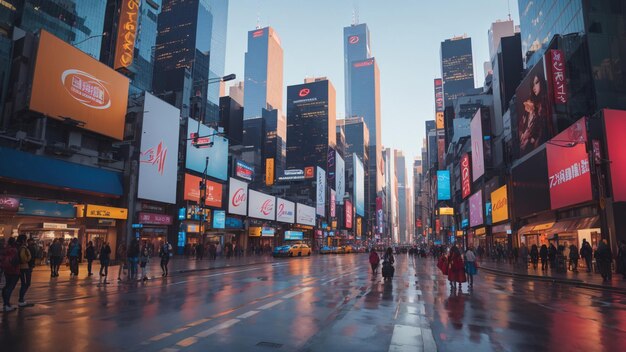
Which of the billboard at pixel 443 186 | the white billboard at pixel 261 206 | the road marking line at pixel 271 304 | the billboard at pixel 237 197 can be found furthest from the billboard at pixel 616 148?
the billboard at pixel 443 186

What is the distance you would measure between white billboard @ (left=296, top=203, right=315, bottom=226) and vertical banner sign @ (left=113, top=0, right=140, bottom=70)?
52.4m

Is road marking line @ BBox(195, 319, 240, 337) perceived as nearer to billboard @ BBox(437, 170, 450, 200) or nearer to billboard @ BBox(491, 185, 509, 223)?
billboard @ BBox(491, 185, 509, 223)

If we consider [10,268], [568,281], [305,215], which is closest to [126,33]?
[10,268]

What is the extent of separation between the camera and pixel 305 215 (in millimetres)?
89188

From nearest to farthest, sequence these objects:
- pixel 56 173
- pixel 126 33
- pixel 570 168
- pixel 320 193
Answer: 1. pixel 570 168
2. pixel 56 173
3. pixel 126 33
4. pixel 320 193

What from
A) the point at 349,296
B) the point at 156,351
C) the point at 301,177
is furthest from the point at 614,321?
the point at 301,177

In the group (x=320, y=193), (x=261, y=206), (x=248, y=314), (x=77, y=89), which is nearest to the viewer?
(x=248, y=314)

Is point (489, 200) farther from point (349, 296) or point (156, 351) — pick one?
→ point (156, 351)

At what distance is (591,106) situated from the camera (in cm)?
3188

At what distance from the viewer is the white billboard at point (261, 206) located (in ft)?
205

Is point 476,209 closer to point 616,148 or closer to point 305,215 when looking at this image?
point 616,148

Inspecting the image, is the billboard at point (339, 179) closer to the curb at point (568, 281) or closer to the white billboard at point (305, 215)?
the white billboard at point (305, 215)

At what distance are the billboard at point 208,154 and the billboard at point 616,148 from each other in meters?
36.7

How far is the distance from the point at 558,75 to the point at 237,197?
136 feet
